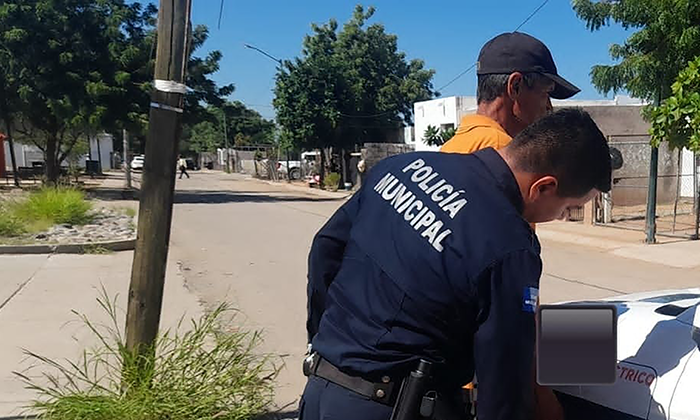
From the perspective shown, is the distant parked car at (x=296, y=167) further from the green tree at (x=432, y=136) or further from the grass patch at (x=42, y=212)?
the grass patch at (x=42, y=212)

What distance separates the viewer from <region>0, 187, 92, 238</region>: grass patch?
1228 centimetres

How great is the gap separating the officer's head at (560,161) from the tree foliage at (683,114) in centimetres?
735

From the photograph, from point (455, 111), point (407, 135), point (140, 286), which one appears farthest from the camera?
point (407, 135)

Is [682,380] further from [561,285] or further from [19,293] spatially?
[19,293]

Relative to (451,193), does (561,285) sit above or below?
below

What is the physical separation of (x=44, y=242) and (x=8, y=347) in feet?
19.9

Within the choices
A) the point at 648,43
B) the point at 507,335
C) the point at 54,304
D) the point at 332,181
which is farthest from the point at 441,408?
the point at 332,181

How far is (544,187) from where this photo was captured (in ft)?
5.11

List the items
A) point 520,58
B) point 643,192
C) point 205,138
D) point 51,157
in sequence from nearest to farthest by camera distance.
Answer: point 520,58
point 643,192
point 51,157
point 205,138

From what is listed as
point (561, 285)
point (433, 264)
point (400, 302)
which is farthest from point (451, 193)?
point (561, 285)

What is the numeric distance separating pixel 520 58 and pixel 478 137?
286 millimetres

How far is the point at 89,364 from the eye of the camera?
5.15 m

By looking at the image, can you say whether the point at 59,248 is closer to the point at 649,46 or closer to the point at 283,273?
the point at 283,273

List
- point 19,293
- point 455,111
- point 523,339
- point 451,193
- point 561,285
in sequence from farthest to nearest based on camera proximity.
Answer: point 455,111 < point 561,285 < point 19,293 < point 451,193 < point 523,339
